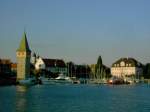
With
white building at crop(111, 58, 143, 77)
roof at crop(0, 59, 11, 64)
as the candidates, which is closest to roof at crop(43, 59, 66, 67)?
roof at crop(0, 59, 11, 64)

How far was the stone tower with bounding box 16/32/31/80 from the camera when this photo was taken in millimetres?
89188

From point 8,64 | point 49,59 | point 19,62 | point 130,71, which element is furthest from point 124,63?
point 19,62

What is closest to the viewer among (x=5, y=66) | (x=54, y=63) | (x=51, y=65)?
(x=5, y=66)

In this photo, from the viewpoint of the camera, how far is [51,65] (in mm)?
120875

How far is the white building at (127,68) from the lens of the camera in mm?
121188

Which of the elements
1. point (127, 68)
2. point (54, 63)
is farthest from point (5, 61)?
point (127, 68)

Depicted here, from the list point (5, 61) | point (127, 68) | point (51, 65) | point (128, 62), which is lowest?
point (127, 68)

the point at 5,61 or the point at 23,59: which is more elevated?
the point at 5,61

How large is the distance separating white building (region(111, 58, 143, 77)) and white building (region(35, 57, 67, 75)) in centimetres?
1378

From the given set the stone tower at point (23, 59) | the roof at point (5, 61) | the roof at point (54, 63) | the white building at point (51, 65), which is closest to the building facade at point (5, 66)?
the roof at point (5, 61)

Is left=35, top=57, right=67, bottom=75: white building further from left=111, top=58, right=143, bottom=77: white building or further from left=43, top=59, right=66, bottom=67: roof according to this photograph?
left=111, top=58, right=143, bottom=77: white building

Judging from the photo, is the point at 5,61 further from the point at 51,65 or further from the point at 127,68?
the point at 127,68

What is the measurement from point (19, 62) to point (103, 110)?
2350 inches

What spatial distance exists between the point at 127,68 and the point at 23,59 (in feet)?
129
